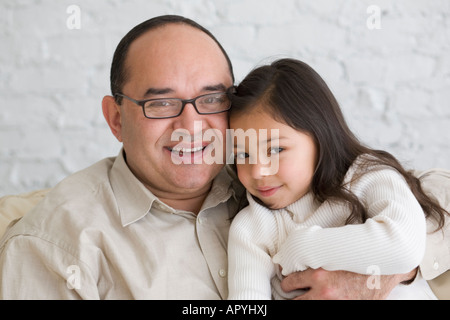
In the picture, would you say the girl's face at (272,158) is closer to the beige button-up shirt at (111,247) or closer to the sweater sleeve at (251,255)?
the sweater sleeve at (251,255)

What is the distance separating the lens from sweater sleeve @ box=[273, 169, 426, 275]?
1.26 m

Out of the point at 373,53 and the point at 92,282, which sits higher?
the point at 373,53

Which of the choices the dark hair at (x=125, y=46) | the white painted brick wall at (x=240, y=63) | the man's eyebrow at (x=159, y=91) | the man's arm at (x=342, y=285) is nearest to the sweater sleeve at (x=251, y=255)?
the man's arm at (x=342, y=285)

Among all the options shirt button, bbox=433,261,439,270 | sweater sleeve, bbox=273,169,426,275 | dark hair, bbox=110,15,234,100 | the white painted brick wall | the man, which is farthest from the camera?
the white painted brick wall

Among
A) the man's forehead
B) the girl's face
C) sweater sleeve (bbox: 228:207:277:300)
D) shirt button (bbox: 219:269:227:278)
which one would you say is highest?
the man's forehead

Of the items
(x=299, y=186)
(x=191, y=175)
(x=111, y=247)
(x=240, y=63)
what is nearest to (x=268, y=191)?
(x=299, y=186)

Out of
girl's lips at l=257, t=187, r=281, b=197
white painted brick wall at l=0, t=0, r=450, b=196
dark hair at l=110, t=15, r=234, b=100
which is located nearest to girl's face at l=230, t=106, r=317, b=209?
girl's lips at l=257, t=187, r=281, b=197

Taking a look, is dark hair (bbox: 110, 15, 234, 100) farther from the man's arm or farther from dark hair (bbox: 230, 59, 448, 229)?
the man's arm

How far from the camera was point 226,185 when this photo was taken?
1714 mm

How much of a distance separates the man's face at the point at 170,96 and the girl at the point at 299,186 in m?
0.11

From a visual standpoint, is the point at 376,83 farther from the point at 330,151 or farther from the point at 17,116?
the point at 17,116

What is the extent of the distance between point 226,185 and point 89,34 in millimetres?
1196

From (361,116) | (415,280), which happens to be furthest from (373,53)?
(415,280)

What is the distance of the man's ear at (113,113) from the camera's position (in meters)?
1.69
